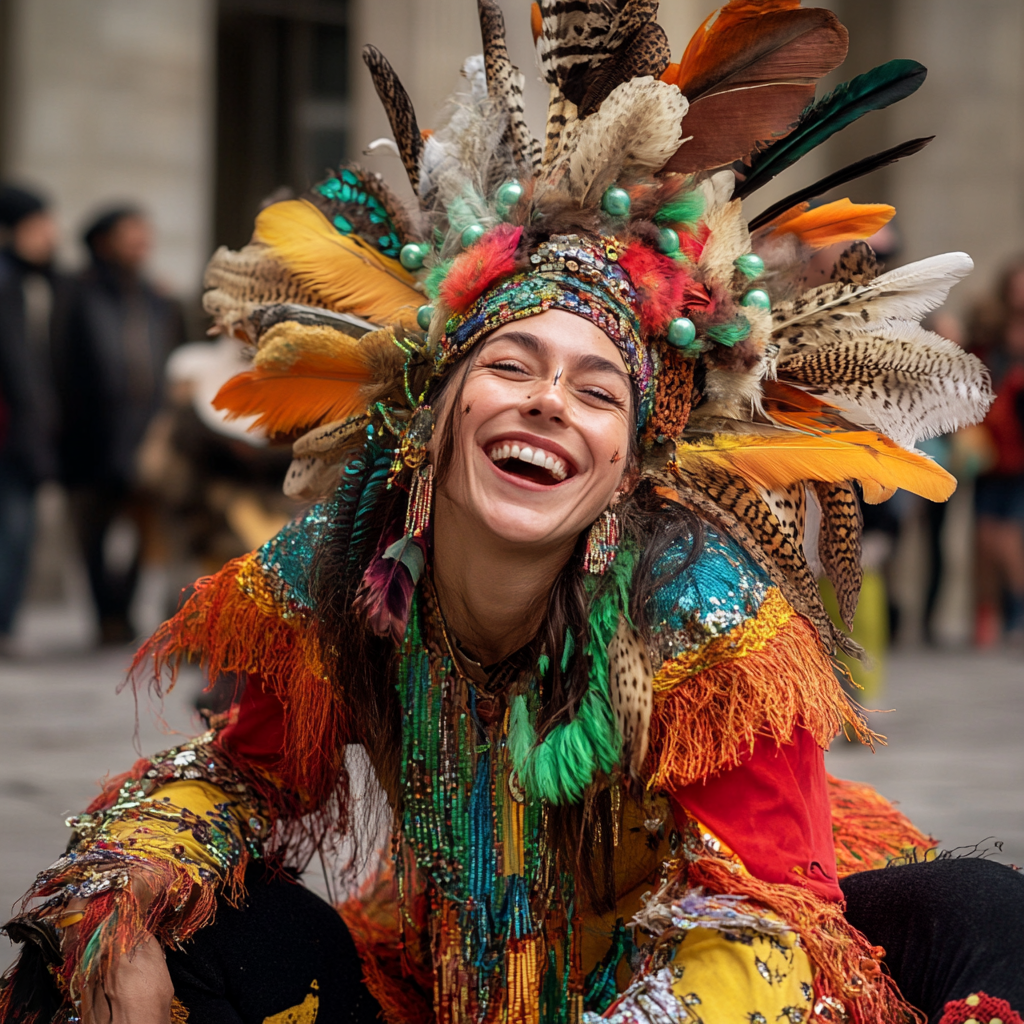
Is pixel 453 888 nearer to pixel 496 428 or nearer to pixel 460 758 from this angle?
pixel 460 758

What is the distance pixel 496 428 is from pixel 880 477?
540 mm

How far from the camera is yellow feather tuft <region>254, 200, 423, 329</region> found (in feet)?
7.48

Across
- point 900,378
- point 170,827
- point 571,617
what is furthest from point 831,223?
point 170,827

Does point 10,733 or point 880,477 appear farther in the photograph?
point 10,733

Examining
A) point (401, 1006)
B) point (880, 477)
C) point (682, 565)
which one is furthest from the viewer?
point (401, 1006)

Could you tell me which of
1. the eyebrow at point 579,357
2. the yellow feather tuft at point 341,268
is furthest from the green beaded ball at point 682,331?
the yellow feather tuft at point 341,268

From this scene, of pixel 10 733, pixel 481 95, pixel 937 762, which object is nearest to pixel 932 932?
pixel 481 95

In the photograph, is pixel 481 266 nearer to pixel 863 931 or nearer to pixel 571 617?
pixel 571 617

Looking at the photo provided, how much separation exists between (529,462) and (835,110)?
0.66 m

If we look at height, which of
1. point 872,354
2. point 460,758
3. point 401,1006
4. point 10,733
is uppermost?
point 872,354

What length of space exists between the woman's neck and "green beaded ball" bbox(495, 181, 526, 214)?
419 mm

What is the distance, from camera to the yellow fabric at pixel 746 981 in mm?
1708

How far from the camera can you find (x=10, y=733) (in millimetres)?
4918

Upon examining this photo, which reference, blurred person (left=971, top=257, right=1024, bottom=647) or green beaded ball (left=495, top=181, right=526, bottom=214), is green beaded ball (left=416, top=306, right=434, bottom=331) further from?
blurred person (left=971, top=257, right=1024, bottom=647)
